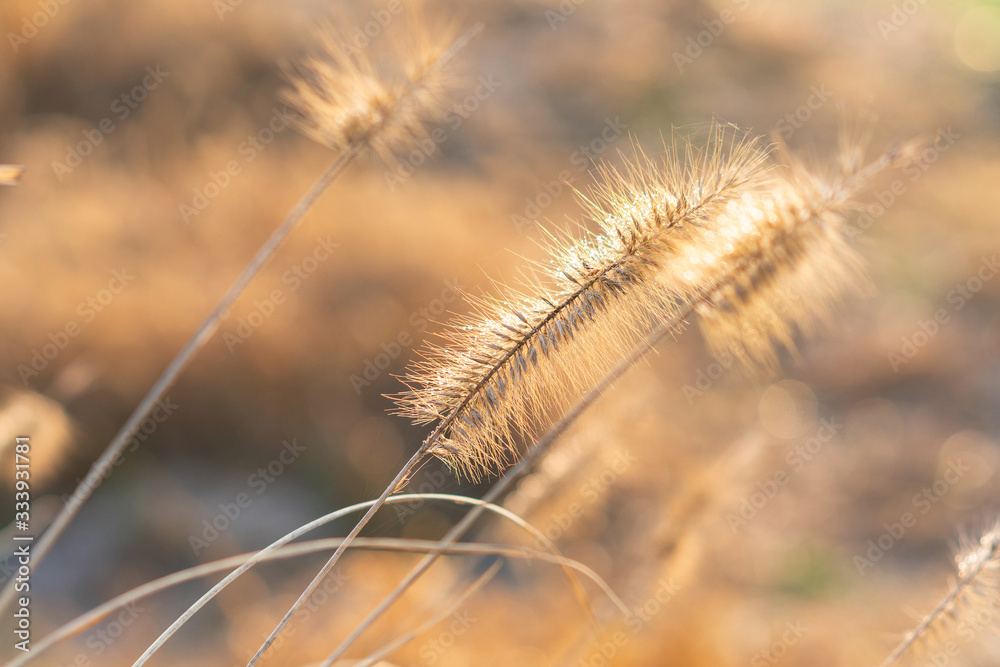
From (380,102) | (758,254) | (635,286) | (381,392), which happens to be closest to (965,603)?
(758,254)

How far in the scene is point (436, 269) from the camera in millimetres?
4137

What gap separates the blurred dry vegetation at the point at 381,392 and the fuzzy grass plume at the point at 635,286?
0.56 meters

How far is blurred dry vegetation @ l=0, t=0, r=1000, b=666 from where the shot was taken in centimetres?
233

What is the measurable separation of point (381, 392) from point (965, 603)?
3.19m

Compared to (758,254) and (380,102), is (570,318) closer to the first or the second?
(758,254)

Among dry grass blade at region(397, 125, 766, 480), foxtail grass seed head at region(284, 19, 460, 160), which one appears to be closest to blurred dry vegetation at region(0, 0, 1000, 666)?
dry grass blade at region(397, 125, 766, 480)

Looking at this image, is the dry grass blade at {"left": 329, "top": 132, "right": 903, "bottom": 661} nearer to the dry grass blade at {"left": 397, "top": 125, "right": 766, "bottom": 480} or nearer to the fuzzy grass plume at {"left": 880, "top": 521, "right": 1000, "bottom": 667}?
the dry grass blade at {"left": 397, "top": 125, "right": 766, "bottom": 480}

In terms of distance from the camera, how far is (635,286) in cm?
101

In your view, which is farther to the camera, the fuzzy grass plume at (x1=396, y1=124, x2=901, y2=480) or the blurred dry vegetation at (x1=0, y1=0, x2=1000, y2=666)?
the blurred dry vegetation at (x1=0, y1=0, x2=1000, y2=666)

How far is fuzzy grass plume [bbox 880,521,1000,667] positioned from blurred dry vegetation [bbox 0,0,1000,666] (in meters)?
0.61

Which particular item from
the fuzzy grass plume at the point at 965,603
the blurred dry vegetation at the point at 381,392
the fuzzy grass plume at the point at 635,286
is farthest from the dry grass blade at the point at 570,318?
the fuzzy grass plume at the point at 965,603

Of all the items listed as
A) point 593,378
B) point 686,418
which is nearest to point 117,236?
point 593,378

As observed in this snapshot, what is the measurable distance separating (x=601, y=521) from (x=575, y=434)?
4.71 ft

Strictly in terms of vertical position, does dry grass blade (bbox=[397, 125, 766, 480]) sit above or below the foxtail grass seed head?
below
